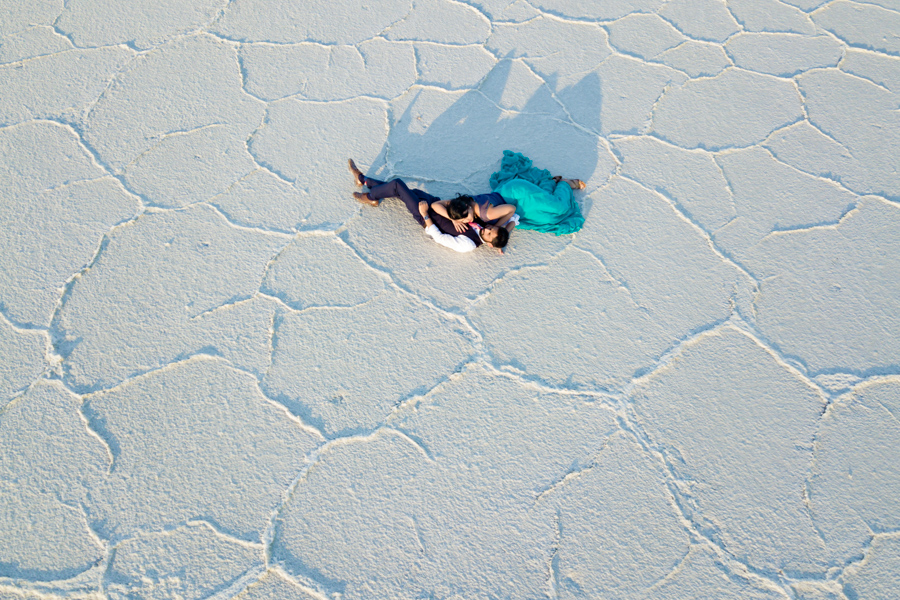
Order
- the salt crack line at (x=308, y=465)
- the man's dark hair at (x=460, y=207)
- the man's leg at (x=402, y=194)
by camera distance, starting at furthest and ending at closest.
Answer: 1. the man's leg at (x=402, y=194)
2. the man's dark hair at (x=460, y=207)
3. the salt crack line at (x=308, y=465)

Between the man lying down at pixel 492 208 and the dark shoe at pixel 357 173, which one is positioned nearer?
the man lying down at pixel 492 208

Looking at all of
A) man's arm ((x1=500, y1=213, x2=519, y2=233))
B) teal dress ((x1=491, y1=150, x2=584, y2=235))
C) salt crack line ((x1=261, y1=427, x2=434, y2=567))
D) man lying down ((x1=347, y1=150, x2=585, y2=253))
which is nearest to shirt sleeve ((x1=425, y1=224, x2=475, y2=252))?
man lying down ((x1=347, y1=150, x2=585, y2=253))

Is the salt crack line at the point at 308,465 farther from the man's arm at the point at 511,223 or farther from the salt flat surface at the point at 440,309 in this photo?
the man's arm at the point at 511,223

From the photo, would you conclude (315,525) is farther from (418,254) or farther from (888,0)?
(888,0)

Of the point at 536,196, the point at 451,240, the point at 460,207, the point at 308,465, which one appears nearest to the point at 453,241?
the point at 451,240

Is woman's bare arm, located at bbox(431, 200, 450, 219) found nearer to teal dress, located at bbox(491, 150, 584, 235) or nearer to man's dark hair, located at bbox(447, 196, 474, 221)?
man's dark hair, located at bbox(447, 196, 474, 221)

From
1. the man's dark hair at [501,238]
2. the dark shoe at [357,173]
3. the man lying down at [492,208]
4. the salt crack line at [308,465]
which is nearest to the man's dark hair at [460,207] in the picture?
the man lying down at [492,208]

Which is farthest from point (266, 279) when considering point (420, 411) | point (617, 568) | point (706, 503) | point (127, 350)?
point (706, 503)
